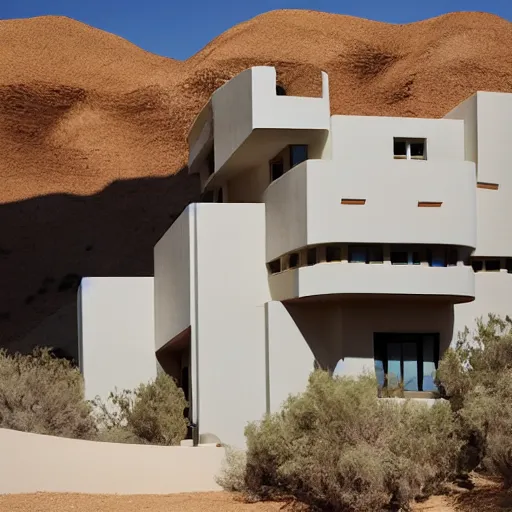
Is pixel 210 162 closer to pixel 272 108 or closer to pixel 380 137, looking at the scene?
pixel 272 108

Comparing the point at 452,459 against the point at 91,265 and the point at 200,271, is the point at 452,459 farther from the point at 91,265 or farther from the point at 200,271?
the point at 91,265

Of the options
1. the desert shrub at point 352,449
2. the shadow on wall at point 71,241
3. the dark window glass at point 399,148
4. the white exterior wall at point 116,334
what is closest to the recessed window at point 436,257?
the dark window glass at point 399,148

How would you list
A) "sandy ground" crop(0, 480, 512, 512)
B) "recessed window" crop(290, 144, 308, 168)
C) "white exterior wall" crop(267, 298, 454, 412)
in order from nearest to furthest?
"sandy ground" crop(0, 480, 512, 512) < "white exterior wall" crop(267, 298, 454, 412) < "recessed window" crop(290, 144, 308, 168)

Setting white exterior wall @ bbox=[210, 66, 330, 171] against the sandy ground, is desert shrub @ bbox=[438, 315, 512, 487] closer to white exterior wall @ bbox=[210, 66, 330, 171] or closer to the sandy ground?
the sandy ground

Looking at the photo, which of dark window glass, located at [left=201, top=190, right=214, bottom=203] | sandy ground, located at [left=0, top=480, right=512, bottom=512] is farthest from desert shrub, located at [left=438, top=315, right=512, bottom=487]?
dark window glass, located at [left=201, top=190, right=214, bottom=203]

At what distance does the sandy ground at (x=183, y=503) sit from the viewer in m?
17.9

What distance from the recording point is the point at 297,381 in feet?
80.7

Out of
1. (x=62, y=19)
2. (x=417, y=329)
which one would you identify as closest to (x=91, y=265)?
(x=62, y=19)

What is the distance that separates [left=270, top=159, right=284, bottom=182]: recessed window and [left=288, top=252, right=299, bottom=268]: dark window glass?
8.75ft

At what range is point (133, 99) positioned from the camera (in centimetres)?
6331

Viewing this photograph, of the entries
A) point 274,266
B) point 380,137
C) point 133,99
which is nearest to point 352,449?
point 274,266

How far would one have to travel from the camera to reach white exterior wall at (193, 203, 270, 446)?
24.8 metres

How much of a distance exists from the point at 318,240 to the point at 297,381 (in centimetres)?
344

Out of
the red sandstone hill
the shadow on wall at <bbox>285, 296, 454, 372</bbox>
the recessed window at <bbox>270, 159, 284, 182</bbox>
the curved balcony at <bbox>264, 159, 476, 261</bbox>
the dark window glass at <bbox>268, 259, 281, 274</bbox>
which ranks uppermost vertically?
the red sandstone hill
